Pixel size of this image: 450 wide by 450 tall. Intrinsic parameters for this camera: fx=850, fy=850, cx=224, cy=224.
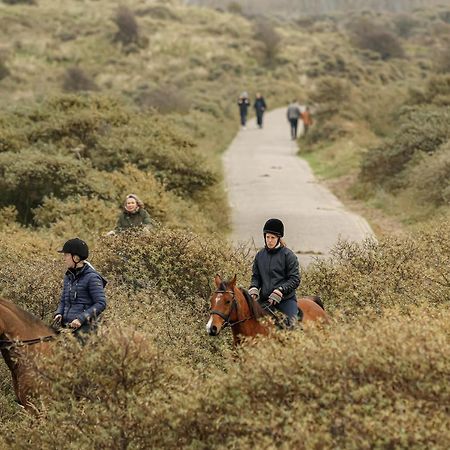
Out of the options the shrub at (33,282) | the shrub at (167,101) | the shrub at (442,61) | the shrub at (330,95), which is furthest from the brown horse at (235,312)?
the shrub at (442,61)

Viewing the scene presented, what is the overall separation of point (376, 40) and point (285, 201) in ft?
189

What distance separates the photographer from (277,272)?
923 centimetres

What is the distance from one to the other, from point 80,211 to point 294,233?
4938 mm

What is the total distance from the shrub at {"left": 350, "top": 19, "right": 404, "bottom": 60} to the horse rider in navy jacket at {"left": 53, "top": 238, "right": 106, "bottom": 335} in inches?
2732

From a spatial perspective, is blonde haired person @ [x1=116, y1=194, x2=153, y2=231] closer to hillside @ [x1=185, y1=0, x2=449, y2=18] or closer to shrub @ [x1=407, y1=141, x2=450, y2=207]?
shrub @ [x1=407, y1=141, x2=450, y2=207]

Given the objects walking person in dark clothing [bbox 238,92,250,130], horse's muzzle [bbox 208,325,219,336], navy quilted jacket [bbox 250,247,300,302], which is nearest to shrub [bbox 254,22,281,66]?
walking person in dark clothing [bbox 238,92,250,130]

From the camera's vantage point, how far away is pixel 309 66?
70.2 m

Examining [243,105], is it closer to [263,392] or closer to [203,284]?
[203,284]

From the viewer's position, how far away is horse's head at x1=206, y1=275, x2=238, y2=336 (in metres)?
8.30

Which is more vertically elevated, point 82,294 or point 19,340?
point 82,294

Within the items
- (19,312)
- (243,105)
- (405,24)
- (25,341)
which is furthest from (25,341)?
(405,24)

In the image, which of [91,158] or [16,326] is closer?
[16,326]

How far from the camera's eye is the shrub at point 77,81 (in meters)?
48.5

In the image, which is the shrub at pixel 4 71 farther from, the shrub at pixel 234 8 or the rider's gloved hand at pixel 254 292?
the shrub at pixel 234 8
